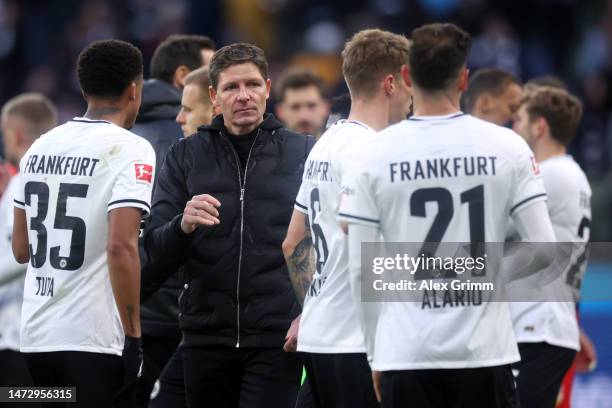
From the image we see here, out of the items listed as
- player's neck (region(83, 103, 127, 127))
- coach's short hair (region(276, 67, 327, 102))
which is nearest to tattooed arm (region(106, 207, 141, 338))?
player's neck (region(83, 103, 127, 127))

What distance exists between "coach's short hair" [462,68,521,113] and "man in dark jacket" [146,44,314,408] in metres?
2.66

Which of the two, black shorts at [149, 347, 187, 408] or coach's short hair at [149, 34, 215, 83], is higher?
coach's short hair at [149, 34, 215, 83]

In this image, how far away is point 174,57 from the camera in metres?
7.91

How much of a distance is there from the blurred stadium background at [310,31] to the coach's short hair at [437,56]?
10.9 meters

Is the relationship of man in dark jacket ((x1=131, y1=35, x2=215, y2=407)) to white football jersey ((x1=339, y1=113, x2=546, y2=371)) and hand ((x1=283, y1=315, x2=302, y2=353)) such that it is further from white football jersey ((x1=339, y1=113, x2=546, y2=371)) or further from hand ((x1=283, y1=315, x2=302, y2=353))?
white football jersey ((x1=339, y1=113, x2=546, y2=371))

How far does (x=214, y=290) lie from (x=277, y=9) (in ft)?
42.3

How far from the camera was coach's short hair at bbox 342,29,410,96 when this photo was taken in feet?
17.9

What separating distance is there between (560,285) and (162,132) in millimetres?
2526

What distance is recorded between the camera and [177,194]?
617 cm

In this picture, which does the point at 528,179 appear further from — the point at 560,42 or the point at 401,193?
the point at 560,42

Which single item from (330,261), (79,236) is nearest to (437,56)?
(330,261)

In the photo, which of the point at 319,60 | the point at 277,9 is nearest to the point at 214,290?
the point at 319,60

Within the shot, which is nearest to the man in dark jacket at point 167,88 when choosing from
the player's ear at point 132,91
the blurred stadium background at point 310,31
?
the player's ear at point 132,91

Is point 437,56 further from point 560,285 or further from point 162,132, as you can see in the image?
point 162,132
